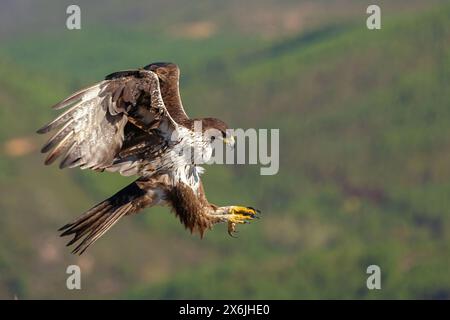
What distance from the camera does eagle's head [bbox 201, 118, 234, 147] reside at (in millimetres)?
15062

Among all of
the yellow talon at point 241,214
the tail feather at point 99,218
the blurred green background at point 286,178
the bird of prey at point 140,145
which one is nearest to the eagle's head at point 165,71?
the bird of prey at point 140,145

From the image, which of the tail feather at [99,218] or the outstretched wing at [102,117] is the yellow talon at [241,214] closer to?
the tail feather at [99,218]

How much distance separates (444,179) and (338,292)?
7861 millimetres

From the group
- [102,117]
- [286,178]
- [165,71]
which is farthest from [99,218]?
[286,178]

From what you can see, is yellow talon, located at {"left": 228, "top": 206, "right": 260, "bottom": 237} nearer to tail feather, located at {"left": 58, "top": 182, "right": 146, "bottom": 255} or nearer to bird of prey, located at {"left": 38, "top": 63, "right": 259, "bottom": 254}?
bird of prey, located at {"left": 38, "top": 63, "right": 259, "bottom": 254}

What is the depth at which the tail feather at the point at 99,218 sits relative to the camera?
49.0ft

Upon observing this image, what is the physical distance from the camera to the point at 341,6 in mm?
69125

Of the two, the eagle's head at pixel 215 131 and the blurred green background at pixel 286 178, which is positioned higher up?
the blurred green background at pixel 286 178

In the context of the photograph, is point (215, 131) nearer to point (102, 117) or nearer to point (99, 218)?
point (102, 117)

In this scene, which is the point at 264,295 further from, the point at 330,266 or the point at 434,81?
the point at 434,81

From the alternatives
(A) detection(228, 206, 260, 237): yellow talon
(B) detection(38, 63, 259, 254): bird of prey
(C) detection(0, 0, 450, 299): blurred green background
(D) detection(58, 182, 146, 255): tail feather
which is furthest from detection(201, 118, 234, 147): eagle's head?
(C) detection(0, 0, 450, 299): blurred green background

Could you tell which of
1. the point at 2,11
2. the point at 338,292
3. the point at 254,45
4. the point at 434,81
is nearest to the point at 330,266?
the point at 338,292

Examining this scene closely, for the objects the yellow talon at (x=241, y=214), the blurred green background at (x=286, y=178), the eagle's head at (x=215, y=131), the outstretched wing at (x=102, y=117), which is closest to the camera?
the outstretched wing at (x=102, y=117)

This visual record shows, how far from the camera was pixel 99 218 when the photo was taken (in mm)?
15078
